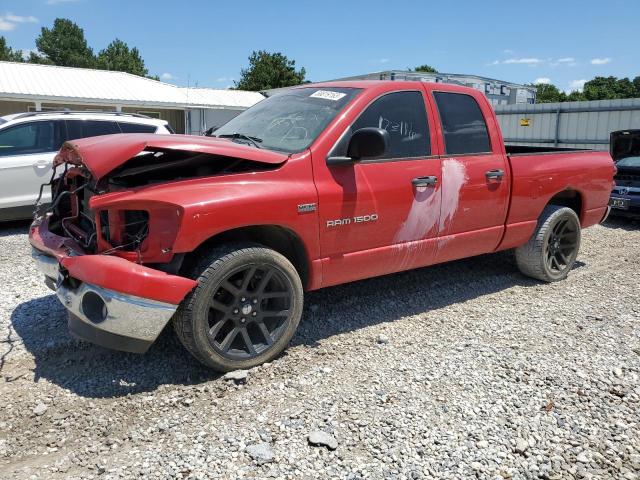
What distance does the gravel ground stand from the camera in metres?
2.63

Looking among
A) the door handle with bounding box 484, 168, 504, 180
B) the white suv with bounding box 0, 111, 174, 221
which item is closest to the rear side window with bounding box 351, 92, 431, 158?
the door handle with bounding box 484, 168, 504, 180

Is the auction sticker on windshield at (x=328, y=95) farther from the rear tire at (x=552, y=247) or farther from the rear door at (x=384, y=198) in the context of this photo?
the rear tire at (x=552, y=247)

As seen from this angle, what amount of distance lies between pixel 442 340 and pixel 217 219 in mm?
2031

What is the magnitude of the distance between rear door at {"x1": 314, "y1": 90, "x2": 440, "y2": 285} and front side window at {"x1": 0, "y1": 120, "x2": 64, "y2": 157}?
6044 millimetres

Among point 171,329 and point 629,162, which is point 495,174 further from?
point 629,162

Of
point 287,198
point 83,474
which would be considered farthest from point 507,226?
point 83,474

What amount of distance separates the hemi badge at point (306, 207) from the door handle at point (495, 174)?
6.16 feet

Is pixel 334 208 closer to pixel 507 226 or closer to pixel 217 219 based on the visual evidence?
pixel 217 219

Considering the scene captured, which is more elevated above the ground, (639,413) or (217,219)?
(217,219)

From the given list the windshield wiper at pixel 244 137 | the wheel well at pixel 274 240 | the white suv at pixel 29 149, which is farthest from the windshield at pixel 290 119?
the white suv at pixel 29 149

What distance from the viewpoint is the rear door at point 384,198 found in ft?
12.3

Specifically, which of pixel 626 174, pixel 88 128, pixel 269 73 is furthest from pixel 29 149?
pixel 269 73

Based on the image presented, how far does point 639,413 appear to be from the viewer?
309 cm

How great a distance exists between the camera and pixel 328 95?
4.21m
